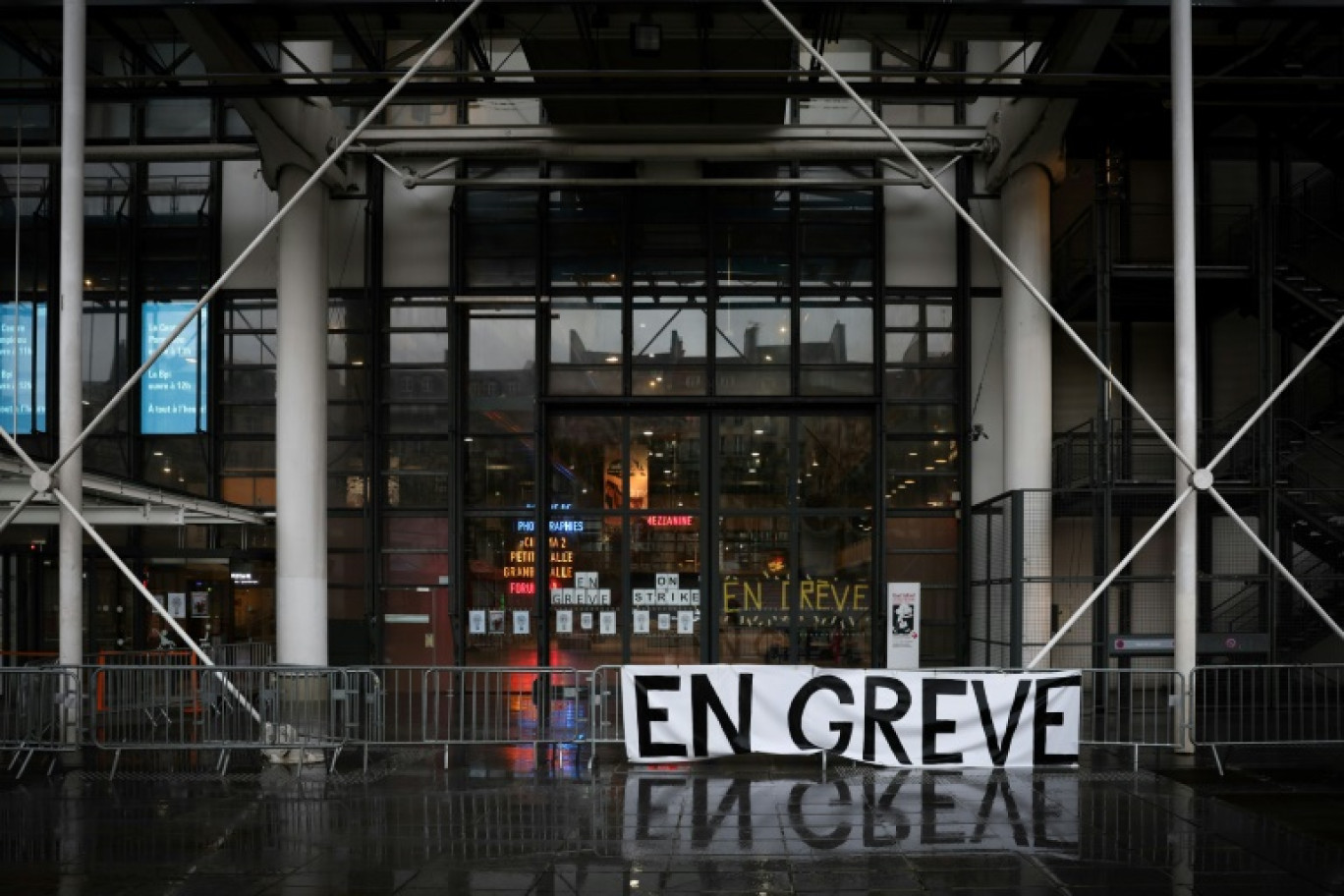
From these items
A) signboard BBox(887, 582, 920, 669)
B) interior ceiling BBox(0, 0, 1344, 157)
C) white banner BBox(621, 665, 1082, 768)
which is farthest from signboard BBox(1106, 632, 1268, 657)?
interior ceiling BBox(0, 0, 1344, 157)

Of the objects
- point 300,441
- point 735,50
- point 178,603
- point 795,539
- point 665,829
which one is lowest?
point 665,829

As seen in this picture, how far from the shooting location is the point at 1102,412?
17.9 meters

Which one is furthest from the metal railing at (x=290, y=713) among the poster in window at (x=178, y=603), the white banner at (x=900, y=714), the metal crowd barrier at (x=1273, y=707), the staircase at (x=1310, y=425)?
the staircase at (x=1310, y=425)

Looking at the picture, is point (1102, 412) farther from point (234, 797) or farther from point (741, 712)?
point (234, 797)

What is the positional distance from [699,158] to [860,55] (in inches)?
126

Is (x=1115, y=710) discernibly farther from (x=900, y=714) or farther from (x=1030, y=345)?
(x=900, y=714)

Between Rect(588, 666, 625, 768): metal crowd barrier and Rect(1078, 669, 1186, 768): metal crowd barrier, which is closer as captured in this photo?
Rect(588, 666, 625, 768): metal crowd barrier

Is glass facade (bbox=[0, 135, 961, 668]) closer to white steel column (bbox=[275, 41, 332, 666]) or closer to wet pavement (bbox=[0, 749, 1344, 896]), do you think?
white steel column (bbox=[275, 41, 332, 666])

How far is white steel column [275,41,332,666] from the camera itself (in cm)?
1753

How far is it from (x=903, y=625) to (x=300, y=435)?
30.6 feet

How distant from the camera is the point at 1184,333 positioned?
45.3 ft

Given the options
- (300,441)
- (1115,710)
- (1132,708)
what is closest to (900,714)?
(1132,708)

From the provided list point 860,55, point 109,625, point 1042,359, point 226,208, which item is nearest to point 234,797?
point 109,625

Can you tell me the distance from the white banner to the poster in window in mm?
9817
